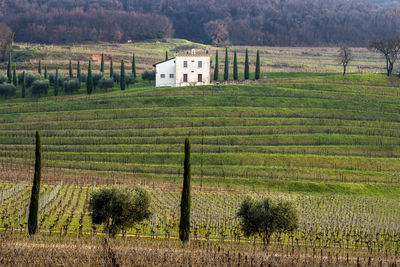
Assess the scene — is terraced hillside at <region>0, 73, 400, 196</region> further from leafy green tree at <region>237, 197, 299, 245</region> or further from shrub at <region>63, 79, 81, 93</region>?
leafy green tree at <region>237, 197, 299, 245</region>

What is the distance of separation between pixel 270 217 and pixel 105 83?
76.6 meters

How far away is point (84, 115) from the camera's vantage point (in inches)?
3844

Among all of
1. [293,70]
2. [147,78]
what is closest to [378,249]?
[147,78]

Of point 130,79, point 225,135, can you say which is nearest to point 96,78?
point 130,79

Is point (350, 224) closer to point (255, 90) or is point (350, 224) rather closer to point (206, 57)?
point (255, 90)

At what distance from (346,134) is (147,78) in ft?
172

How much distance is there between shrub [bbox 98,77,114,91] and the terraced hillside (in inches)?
142

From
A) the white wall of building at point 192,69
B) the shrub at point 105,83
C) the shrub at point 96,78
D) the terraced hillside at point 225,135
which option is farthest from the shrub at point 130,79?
the white wall of building at point 192,69

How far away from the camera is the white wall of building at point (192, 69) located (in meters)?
120

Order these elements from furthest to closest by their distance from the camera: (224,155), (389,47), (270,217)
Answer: (389,47) → (224,155) → (270,217)

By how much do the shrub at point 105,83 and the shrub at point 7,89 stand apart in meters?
15.7

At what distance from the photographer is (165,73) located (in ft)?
399

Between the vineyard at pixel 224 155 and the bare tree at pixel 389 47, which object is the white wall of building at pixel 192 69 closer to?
the vineyard at pixel 224 155

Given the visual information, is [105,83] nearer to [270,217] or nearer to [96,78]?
[96,78]
